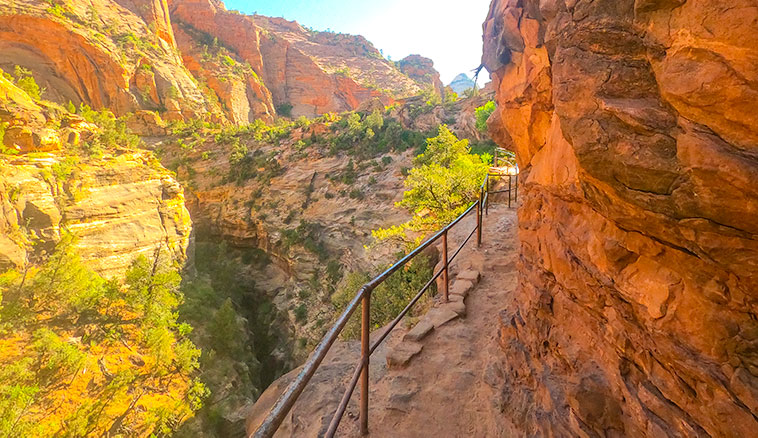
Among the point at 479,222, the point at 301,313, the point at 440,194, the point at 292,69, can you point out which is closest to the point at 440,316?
the point at 479,222

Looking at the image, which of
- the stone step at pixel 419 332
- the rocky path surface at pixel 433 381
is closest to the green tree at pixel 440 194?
the rocky path surface at pixel 433 381

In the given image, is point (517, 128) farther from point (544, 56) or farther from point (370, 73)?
point (370, 73)

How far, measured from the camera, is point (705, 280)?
51.5 inches

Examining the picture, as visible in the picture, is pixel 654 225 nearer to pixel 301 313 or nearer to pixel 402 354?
pixel 402 354

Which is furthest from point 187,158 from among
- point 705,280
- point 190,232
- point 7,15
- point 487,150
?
point 705,280

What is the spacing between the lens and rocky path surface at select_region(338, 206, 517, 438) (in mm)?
2484

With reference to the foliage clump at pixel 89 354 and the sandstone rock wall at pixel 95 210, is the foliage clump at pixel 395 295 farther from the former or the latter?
the sandstone rock wall at pixel 95 210

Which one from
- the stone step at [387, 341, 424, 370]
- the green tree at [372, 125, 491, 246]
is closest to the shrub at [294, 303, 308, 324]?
the green tree at [372, 125, 491, 246]

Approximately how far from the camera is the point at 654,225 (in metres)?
1.43

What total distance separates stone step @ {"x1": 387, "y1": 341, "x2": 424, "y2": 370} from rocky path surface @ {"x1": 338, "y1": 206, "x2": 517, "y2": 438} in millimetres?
37

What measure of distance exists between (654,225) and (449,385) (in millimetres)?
2254

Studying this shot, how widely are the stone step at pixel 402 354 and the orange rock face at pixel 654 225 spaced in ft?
3.45

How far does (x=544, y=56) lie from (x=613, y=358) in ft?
8.72

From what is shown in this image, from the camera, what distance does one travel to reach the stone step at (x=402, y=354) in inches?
126
